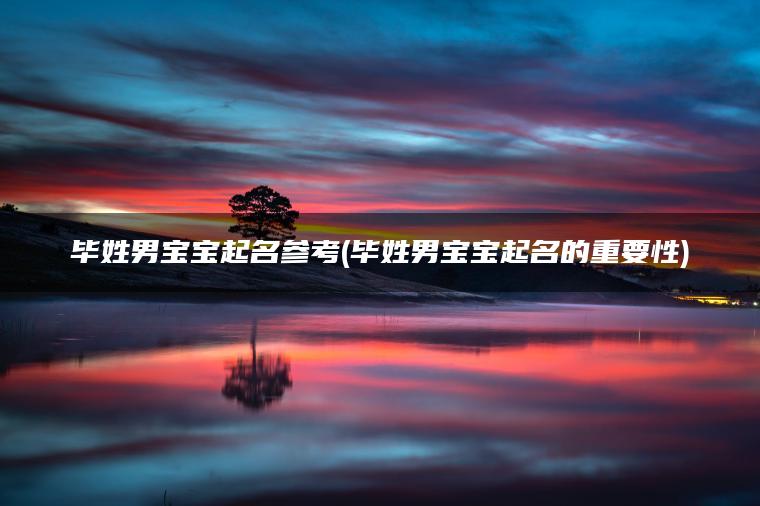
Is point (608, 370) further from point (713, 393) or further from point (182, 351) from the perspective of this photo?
point (182, 351)

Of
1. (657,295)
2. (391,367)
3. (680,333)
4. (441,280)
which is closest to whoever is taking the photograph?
(391,367)

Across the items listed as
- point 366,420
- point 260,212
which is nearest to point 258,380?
point 366,420

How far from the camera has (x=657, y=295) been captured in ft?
374

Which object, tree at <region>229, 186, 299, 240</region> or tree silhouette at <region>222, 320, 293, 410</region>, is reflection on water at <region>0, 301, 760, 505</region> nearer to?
tree silhouette at <region>222, 320, 293, 410</region>

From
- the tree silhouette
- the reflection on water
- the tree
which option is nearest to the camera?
the reflection on water

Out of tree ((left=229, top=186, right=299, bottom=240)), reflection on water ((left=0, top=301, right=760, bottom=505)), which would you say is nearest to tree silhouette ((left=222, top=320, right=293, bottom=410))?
reflection on water ((left=0, top=301, right=760, bottom=505))

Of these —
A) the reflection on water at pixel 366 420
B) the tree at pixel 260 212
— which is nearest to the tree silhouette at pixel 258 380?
the reflection on water at pixel 366 420

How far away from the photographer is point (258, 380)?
72.2 ft

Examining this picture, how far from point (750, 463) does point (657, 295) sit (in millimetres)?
105437

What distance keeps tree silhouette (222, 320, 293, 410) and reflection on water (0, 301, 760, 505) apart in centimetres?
9

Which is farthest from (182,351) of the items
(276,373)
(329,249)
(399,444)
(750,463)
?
(329,249)

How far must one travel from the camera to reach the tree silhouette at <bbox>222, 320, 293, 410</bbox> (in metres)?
19.0

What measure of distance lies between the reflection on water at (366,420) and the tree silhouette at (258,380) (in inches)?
3.7

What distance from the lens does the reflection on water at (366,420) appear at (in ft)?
37.9
